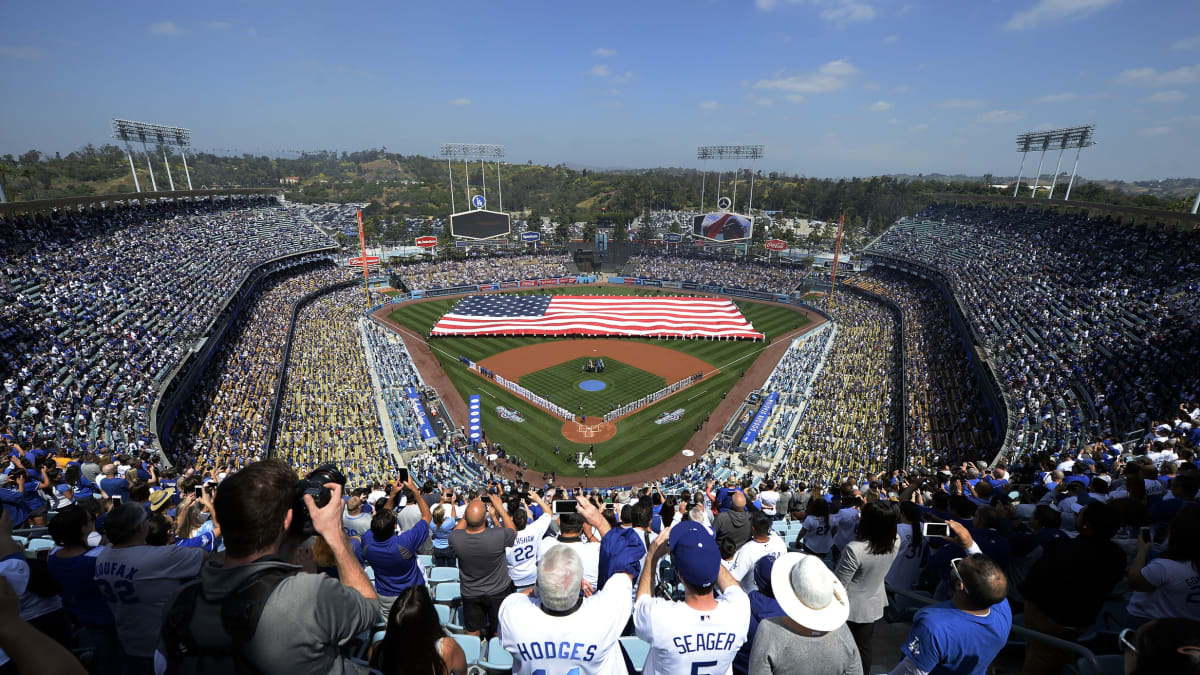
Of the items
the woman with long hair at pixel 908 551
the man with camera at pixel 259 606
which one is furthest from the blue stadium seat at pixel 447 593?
the woman with long hair at pixel 908 551

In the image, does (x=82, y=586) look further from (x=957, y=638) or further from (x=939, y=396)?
(x=939, y=396)

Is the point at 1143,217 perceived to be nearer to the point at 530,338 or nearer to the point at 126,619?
the point at 530,338

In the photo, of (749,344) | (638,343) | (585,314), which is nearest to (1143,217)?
(749,344)

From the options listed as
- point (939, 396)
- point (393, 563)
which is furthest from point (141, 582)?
point (939, 396)

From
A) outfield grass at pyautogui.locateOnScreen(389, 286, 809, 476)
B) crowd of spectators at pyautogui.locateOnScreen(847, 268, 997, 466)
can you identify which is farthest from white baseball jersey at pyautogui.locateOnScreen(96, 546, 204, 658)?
crowd of spectators at pyautogui.locateOnScreen(847, 268, 997, 466)

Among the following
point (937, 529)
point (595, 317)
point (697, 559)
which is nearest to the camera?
point (697, 559)

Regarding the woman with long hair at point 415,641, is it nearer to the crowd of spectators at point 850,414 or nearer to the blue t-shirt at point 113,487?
the blue t-shirt at point 113,487
